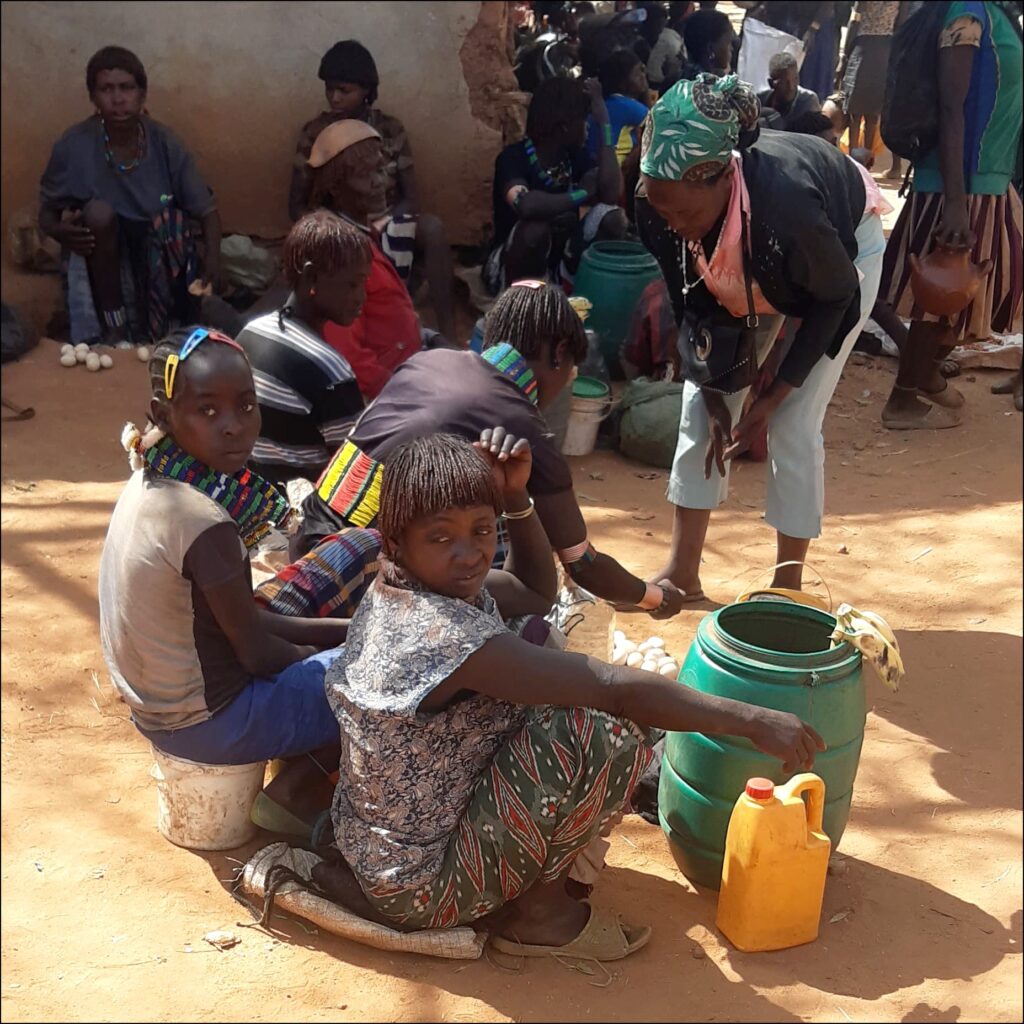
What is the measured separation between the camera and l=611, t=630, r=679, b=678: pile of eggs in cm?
349

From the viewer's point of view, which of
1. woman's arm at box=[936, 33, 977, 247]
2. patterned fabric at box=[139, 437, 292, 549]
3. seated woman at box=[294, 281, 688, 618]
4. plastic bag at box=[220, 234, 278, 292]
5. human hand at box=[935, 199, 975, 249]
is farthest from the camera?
plastic bag at box=[220, 234, 278, 292]

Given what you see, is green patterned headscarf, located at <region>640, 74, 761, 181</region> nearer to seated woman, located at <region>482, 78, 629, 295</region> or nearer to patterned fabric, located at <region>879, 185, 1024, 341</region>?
patterned fabric, located at <region>879, 185, 1024, 341</region>

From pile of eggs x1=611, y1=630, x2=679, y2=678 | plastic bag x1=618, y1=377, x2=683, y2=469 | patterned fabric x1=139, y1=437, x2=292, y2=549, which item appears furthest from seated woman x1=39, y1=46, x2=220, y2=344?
patterned fabric x1=139, y1=437, x2=292, y2=549

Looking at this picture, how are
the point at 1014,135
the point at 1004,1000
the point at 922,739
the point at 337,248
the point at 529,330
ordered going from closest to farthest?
1. the point at 1004,1000
2. the point at 529,330
3. the point at 922,739
4. the point at 337,248
5. the point at 1014,135

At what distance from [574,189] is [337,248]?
3141 millimetres

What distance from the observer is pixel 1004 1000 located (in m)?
2.46

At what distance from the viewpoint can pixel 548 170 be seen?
6773 millimetres

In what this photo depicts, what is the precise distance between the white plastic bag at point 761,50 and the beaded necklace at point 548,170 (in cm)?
163

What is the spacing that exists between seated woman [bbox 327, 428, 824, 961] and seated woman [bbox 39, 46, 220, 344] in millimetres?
4485

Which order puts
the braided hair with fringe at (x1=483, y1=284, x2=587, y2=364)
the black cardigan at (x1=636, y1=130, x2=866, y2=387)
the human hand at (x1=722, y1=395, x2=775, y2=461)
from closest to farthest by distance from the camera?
the braided hair with fringe at (x1=483, y1=284, x2=587, y2=364) < the black cardigan at (x1=636, y1=130, x2=866, y2=387) < the human hand at (x1=722, y1=395, x2=775, y2=461)

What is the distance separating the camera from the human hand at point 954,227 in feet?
17.3

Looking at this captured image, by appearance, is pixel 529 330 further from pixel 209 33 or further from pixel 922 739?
pixel 209 33

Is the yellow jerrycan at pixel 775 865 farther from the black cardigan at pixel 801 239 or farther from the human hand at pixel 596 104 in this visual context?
the human hand at pixel 596 104

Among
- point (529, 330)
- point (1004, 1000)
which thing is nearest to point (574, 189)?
point (529, 330)
